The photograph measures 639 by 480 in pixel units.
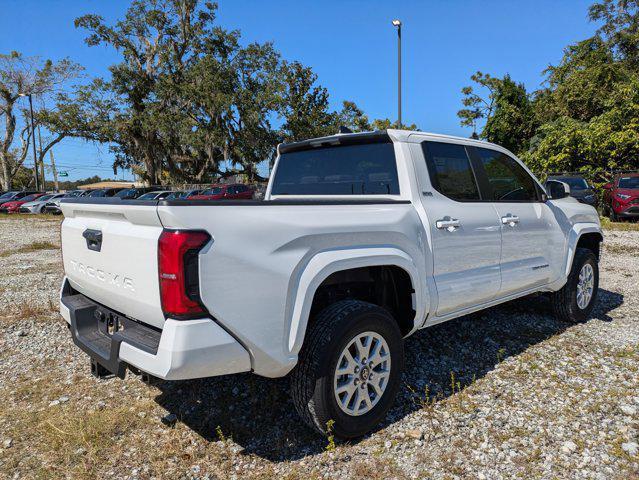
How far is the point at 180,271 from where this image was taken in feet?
7.05

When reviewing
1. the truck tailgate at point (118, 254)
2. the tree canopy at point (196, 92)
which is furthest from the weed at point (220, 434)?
the tree canopy at point (196, 92)

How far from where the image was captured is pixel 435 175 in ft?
11.3

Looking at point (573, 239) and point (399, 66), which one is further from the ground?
point (399, 66)

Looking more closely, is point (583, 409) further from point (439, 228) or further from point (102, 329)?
point (102, 329)

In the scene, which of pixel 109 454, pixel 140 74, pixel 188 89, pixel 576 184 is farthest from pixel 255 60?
pixel 109 454

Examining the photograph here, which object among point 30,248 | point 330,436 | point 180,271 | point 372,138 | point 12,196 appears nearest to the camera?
point 180,271

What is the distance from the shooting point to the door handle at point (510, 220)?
386 centimetres

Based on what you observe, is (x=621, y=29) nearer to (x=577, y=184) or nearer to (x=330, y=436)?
(x=577, y=184)

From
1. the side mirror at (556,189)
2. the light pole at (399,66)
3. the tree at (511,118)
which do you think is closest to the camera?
the side mirror at (556,189)

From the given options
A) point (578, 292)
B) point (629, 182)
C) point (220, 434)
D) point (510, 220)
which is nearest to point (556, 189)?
point (510, 220)

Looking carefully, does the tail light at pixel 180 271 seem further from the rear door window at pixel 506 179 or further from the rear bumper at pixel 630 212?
the rear bumper at pixel 630 212

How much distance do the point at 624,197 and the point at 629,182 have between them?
86cm

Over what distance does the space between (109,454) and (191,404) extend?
697 mm

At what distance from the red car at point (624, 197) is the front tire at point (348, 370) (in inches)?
617
